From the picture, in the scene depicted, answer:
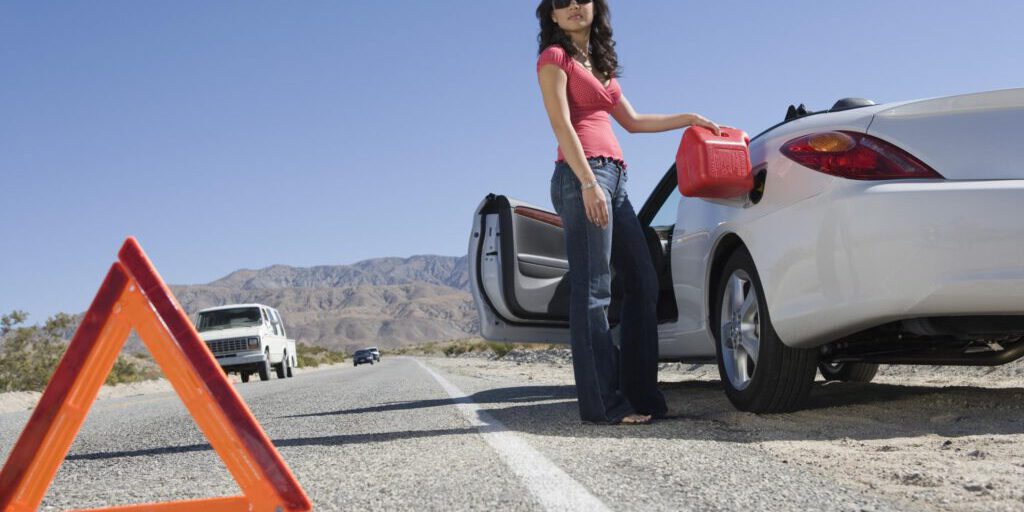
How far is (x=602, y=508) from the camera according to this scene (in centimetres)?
247

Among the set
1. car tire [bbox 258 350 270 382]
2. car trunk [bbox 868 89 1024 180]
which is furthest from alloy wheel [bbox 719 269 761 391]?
car tire [bbox 258 350 270 382]

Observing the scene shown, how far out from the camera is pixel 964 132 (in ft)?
12.1

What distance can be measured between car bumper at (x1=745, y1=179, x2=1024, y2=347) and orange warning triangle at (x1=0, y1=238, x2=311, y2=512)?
8.14 feet

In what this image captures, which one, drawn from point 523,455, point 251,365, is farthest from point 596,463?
point 251,365

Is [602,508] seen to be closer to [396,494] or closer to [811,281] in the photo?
[396,494]

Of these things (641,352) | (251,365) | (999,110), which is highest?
(999,110)

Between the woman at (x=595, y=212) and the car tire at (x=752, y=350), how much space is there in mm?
397

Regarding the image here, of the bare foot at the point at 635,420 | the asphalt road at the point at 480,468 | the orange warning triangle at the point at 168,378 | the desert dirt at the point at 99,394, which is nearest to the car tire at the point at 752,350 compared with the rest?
the asphalt road at the point at 480,468

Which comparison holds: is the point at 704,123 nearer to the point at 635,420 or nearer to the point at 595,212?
the point at 595,212

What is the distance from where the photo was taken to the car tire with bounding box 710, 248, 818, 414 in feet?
14.1

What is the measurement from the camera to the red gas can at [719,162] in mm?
4406

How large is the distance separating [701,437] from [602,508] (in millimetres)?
1520

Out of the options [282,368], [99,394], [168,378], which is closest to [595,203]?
[168,378]

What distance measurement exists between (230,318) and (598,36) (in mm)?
16943
